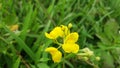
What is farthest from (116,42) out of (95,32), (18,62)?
(18,62)

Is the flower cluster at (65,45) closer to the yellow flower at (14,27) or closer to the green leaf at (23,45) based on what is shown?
the green leaf at (23,45)

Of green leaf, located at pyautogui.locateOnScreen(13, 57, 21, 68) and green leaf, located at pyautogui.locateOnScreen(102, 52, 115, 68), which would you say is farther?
green leaf, located at pyautogui.locateOnScreen(102, 52, 115, 68)

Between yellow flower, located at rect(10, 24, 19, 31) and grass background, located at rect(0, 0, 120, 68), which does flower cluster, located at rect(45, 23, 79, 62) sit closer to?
grass background, located at rect(0, 0, 120, 68)

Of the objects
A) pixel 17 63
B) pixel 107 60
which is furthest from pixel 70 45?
pixel 107 60

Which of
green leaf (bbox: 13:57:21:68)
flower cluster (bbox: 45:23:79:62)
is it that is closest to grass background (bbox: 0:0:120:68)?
green leaf (bbox: 13:57:21:68)

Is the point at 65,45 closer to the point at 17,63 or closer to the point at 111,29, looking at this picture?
the point at 17,63

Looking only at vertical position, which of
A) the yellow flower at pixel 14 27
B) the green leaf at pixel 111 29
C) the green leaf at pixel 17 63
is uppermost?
the yellow flower at pixel 14 27

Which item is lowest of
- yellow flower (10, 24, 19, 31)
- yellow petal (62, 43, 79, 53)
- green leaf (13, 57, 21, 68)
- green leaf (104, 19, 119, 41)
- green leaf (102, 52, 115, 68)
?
green leaf (102, 52, 115, 68)

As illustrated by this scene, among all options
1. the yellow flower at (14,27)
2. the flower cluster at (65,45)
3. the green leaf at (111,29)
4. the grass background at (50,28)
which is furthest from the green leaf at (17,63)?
the green leaf at (111,29)

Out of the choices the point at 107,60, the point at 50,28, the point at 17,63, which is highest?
the point at 50,28
